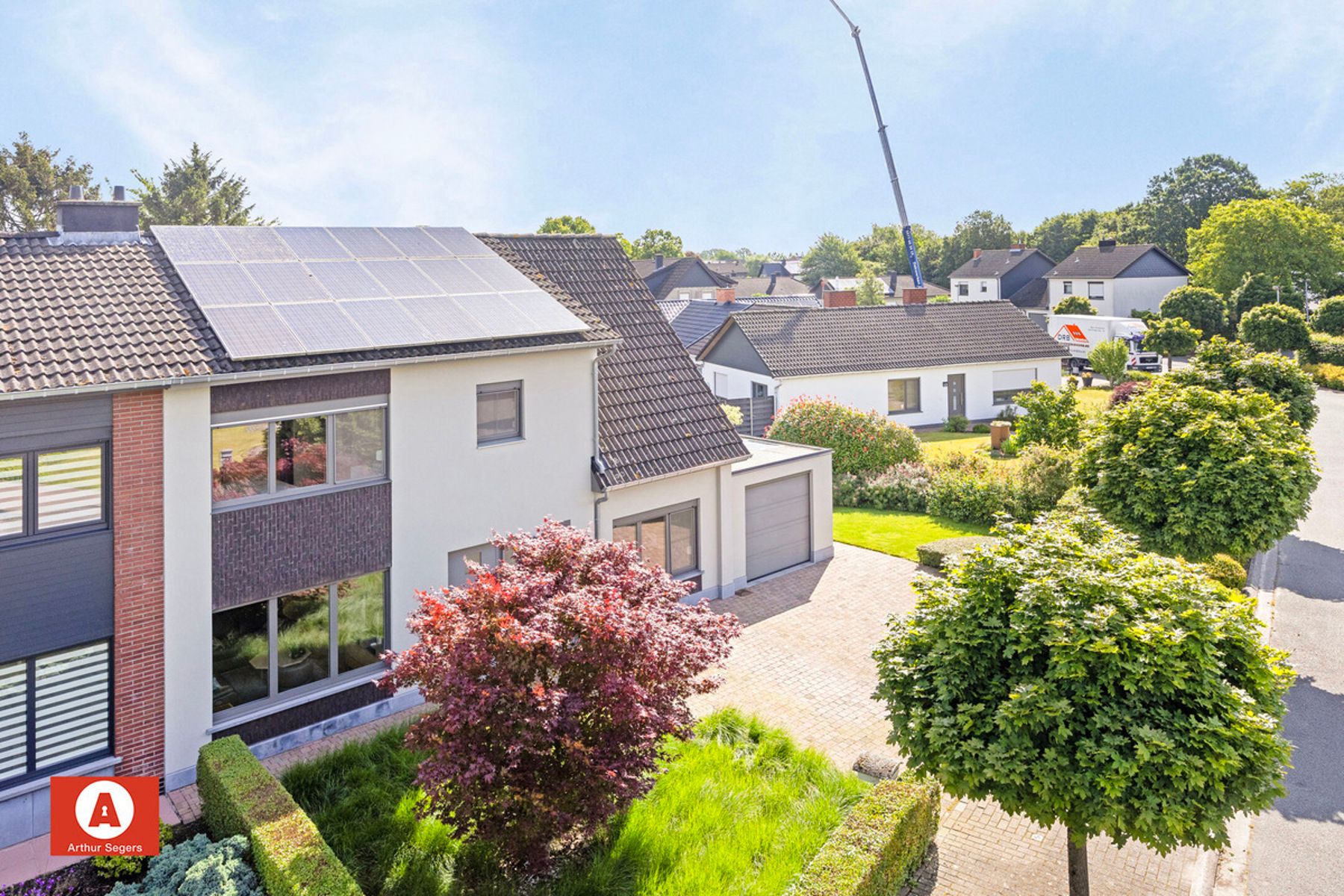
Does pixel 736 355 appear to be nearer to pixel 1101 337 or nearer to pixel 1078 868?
pixel 1101 337

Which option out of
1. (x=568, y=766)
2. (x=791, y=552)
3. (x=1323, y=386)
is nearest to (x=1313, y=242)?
(x=1323, y=386)

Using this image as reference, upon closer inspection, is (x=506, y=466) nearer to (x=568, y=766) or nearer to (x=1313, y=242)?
(x=568, y=766)

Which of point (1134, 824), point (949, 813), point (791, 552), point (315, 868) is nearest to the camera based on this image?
point (1134, 824)

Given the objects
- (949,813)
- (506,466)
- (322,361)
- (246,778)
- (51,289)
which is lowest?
(949,813)

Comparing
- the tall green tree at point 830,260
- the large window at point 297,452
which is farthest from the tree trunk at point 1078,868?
the tall green tree at point 830,260

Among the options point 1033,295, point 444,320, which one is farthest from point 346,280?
point 1033,295
